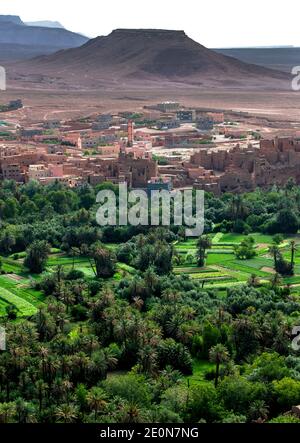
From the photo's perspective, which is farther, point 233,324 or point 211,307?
point 211,307

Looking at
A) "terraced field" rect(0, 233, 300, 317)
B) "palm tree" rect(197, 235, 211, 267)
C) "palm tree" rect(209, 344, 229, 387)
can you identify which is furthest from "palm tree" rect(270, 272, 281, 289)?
"palm tree" rect(209, 344, 229, 387)

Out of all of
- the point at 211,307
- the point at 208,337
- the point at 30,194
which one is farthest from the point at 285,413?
the point at 30,194

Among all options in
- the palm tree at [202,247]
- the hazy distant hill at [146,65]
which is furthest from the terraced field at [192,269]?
the hazy distant hill at [146,65]

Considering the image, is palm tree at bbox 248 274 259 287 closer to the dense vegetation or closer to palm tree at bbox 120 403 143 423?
the dense vegetation

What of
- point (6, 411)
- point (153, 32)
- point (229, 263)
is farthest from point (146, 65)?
point (6, 411)

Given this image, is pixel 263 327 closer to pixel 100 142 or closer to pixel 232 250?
pixel 232 250

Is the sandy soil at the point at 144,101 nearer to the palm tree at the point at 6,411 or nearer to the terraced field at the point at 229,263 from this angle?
the terraced field at the point at 229,263
